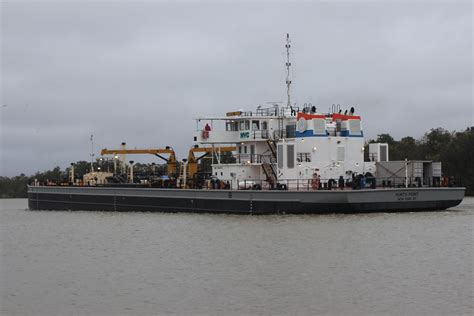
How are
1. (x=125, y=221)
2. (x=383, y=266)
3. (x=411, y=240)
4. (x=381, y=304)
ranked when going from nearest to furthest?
1. (x=381, y=304)
2. (x=383, y=266)
3. (x=411, y=240)
4. (x=125, y=221)

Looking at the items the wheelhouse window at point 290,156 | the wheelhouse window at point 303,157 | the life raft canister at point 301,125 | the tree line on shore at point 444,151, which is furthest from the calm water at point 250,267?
the tree line on shore at point 444,151

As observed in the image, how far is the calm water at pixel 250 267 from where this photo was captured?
23016 mm

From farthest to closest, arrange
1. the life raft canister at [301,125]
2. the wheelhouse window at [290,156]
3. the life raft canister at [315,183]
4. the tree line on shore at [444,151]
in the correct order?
1. the tree line on shore at [444,151]
2. the life raft canister at [301,125]
3. the wheelhouse window at [290,156]
4. the life raft canister at [315,183]

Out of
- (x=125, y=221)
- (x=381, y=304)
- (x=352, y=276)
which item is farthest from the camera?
(x=125, y=221)

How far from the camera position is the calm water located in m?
23.0

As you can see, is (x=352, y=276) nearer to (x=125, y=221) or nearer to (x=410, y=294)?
(x=410, y=294)

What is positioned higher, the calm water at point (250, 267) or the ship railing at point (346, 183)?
the ship railing at point (346, 183)

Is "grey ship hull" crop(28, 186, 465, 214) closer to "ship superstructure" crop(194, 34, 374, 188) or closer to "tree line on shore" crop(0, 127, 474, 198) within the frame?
"ship superstructure" crop(194, 34, 374, 188)

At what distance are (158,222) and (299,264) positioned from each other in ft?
61.1

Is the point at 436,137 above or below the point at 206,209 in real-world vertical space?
above

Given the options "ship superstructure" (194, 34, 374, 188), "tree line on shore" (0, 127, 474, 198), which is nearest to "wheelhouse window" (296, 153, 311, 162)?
"ship superstructure" (194, 34, 374, 188)

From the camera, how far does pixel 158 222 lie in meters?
46.3

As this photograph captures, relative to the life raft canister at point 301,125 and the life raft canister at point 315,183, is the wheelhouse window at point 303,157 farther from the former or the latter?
the life raft canister at point 315,183

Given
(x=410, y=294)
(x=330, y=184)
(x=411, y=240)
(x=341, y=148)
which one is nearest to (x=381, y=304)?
(x=410, y=294)
